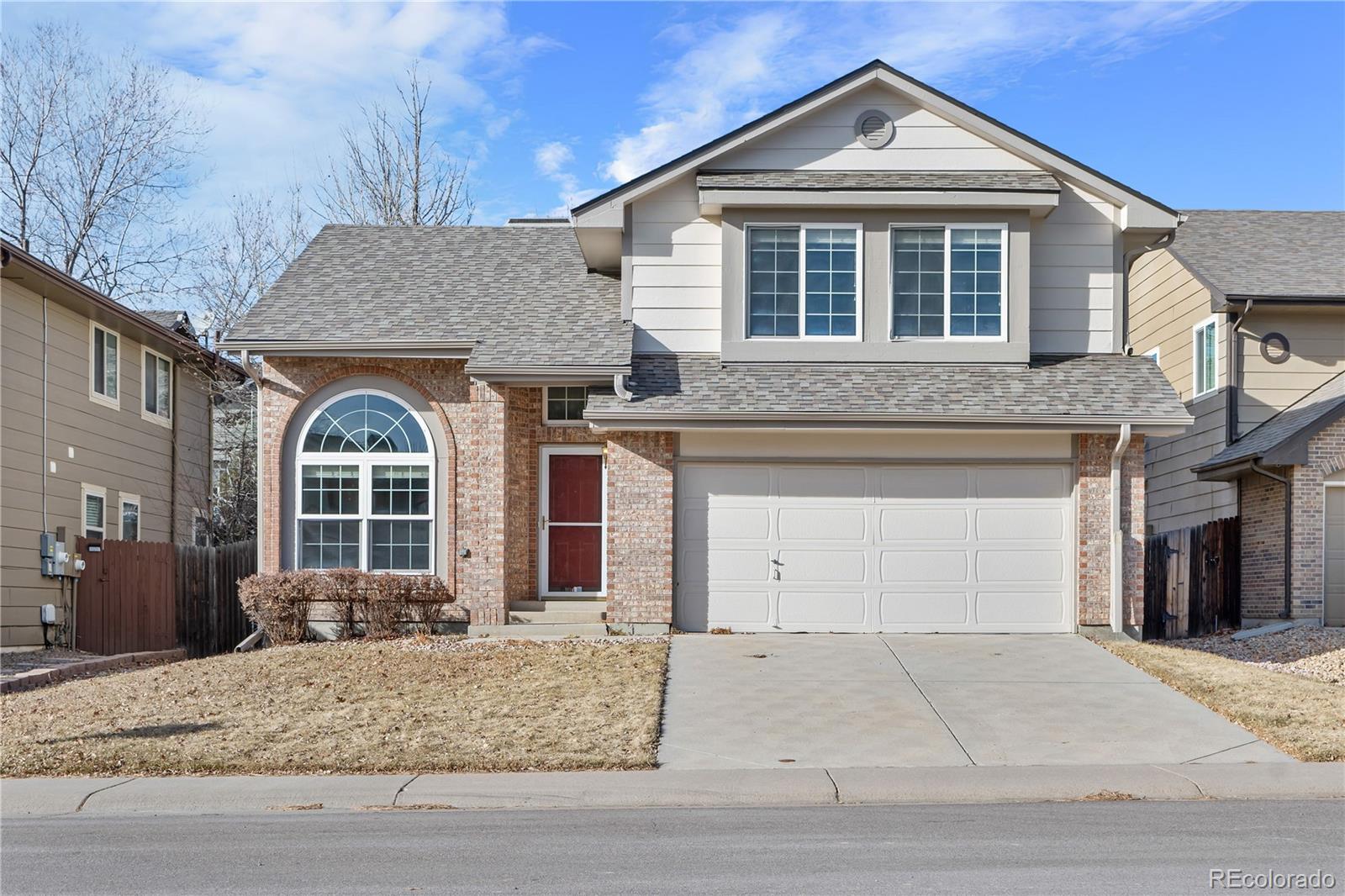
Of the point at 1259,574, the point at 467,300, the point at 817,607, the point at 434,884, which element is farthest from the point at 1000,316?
the point at 434,884

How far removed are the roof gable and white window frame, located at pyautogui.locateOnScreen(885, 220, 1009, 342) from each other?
1.26 metres

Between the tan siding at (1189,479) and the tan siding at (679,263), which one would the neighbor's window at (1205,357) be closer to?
the tan siding at (1189,479)

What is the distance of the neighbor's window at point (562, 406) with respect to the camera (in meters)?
17.7

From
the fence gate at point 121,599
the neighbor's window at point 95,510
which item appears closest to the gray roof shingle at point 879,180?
the fence gate at point 121,599

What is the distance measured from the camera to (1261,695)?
12750mm

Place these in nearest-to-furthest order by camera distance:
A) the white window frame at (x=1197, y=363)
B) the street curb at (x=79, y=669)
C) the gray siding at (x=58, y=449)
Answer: the street curb at (x=79, y=669)
the gray siding at (x=58, y=449)
the white window frame at (x=1197, y=363)

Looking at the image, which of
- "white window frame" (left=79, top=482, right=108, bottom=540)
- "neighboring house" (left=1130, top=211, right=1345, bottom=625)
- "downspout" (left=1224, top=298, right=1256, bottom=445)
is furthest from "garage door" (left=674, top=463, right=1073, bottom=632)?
"white window frame" (left=79, top=482, right=108, bottom=540)

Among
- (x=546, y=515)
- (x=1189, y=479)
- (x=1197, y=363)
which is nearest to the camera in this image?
(x=546, y=515)

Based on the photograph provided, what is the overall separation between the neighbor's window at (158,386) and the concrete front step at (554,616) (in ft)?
30.1

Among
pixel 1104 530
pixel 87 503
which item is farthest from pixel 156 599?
pixel 1104 530

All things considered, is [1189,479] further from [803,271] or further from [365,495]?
[365,495]

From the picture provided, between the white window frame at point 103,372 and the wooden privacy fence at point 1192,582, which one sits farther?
the white window frame at point 103,372

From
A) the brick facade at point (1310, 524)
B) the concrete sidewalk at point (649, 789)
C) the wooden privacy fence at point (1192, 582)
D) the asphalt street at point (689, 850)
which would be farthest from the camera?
the wooden privacy fence at point (1192, 582)

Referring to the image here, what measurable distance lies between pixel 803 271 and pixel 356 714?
8174 mm
